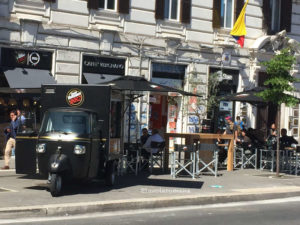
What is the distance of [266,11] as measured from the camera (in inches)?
1073

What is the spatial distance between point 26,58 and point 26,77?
0.75 meters

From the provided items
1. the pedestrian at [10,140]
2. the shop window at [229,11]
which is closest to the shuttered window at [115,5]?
the shop window at [229,11]

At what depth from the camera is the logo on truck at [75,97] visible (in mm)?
13918

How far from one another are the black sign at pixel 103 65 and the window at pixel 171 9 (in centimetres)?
311

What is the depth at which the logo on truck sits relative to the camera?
13.9 meters

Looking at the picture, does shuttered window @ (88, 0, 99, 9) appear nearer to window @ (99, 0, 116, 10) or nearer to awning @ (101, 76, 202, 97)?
window @ (99, 0, 116, 10)

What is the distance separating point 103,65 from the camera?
2259cm

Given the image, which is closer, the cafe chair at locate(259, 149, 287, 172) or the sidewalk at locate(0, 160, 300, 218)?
the sidewalk at locate(0, 160, 300, 218)

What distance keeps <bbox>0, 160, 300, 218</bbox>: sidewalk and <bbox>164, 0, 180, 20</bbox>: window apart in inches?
372

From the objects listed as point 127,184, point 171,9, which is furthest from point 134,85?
point 171,9

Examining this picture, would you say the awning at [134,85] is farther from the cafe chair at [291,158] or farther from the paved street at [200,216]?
the cafe chair at [291,158]

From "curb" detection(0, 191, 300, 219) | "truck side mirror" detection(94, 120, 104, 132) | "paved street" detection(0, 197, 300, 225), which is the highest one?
"truck side mirror" detection(94, 120, 104, 132)

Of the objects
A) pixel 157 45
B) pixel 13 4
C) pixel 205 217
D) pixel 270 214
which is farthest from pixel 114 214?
pixel 157 45

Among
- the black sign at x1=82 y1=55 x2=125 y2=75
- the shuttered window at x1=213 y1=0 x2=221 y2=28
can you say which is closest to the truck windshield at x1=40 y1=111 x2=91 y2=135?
the black sign at x1=82 y1=55 x2=125 y2=75
